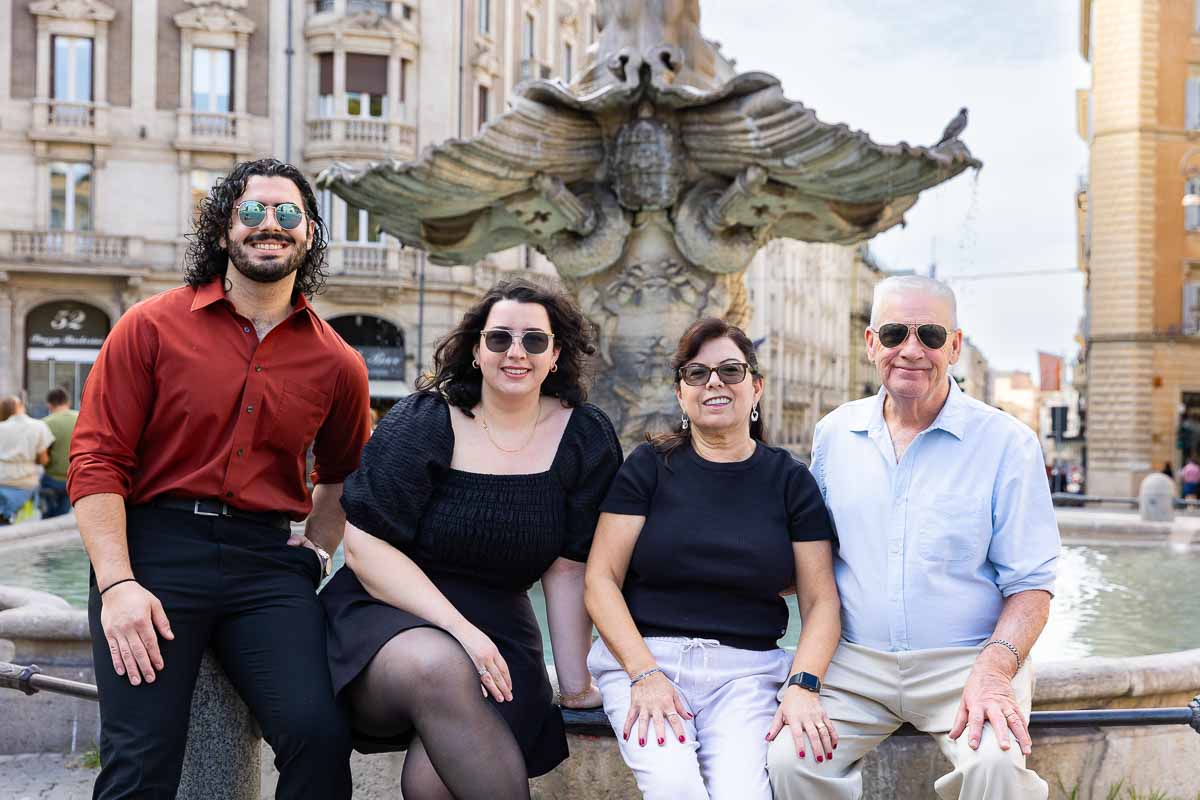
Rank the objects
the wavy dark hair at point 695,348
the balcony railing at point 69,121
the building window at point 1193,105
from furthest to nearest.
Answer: the building window at point 1193,105 < the balcony railing at point 69,121 < the wavy dark hair at point 695,348

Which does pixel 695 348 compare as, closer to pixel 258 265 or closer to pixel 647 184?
pixel 258 265

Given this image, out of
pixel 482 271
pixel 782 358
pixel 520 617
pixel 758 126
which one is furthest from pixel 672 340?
pixel 782 358

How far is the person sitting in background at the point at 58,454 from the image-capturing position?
1038 centimetres

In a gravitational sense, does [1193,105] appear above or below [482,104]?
below

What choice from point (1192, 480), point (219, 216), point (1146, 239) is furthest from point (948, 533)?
point (1146, 239)

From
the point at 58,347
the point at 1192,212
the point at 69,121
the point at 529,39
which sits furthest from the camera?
the point at 529,39

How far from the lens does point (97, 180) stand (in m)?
29.3

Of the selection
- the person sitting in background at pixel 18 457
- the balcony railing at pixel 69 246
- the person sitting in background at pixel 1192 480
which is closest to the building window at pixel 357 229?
the balcony railing at pixel 69 246

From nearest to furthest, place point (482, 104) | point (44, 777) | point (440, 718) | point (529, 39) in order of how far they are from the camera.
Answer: point (440, 718), point (44, 777), point (482, 104), point (529, 39)

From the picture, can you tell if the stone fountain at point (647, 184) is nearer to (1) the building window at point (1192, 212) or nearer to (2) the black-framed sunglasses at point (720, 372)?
(2) the black-framed sunglasses at point (720, 372)

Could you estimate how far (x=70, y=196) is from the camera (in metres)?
29.3

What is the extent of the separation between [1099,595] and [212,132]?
27.0 meters

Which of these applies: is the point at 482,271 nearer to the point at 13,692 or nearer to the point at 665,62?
the point at 665,62

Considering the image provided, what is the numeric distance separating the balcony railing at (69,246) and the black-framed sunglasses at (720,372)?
28.2 meters
